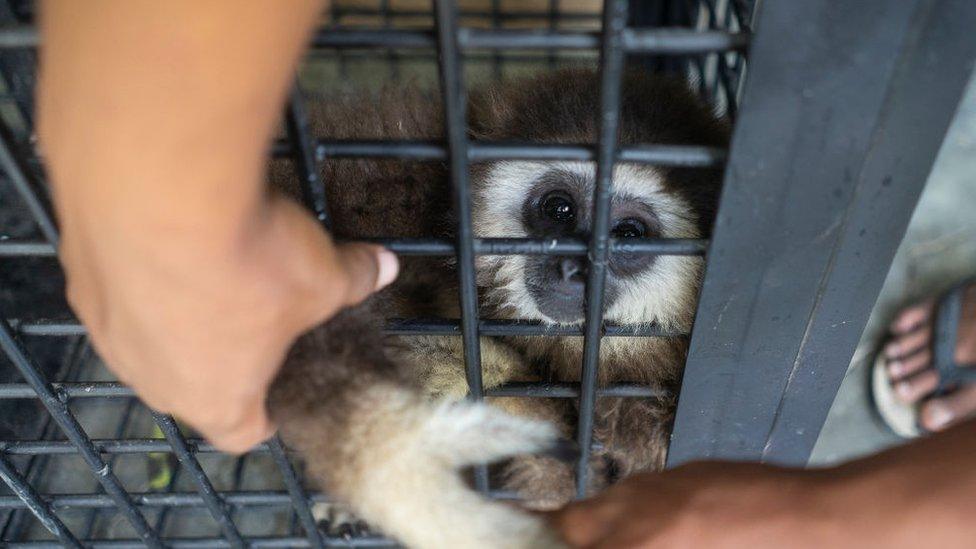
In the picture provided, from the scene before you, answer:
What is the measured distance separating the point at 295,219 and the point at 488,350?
764 millimetres

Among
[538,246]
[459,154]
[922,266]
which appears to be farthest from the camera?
[922,266]

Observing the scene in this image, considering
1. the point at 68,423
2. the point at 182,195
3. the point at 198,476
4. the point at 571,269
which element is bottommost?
the point at 198,476

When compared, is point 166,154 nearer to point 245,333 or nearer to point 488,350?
point 245,333

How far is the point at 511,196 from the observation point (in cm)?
144

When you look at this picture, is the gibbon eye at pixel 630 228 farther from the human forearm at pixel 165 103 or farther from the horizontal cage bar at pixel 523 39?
the human forearm at pixel 165 103

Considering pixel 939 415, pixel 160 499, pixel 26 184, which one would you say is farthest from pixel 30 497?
pixel 939 415

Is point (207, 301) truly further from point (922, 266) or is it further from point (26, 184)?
point (922, 266)

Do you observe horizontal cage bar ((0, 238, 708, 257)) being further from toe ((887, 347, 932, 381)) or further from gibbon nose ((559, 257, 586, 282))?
toe ((887, 347, 932, 381))

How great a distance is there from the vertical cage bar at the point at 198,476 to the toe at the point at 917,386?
157 centimetres

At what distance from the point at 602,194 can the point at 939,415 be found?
1.50 m

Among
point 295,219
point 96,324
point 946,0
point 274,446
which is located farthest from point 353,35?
point 274,446

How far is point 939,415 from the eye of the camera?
5.94 ft

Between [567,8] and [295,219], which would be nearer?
[295,219]

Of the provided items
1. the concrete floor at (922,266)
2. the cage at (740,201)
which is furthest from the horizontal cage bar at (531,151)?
the concrete floor at (922,266)
